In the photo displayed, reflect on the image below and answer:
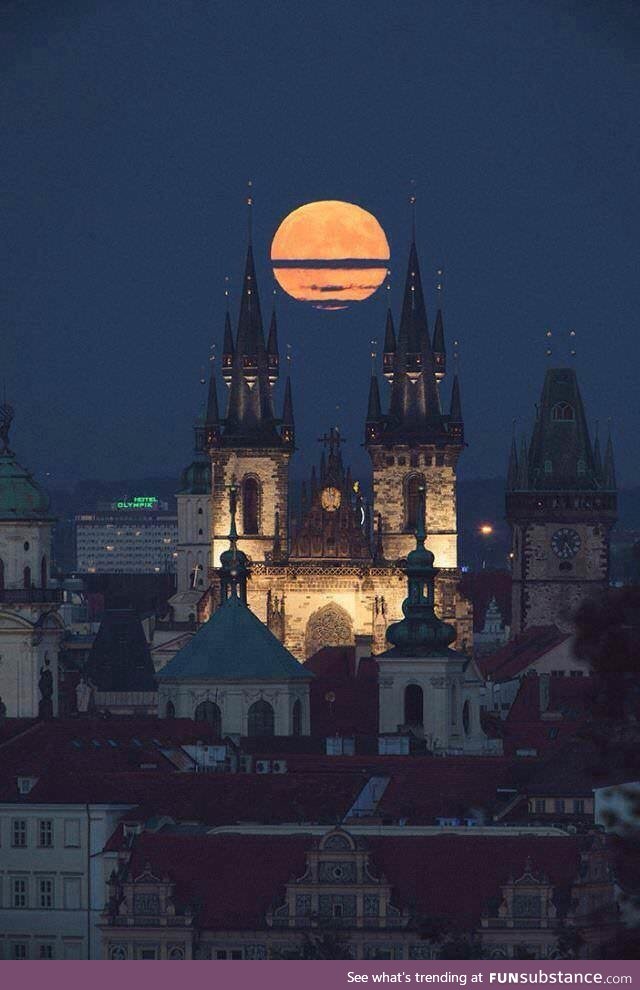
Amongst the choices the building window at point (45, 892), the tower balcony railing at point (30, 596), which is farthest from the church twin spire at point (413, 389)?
the building window at point (45, 892)

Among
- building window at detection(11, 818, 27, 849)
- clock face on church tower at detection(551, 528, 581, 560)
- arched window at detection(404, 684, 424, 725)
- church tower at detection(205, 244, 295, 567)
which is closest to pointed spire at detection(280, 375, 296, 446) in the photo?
church tower at detection(205, 244, 295, 567)

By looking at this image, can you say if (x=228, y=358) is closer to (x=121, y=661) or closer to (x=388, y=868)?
(x=121, y=661)

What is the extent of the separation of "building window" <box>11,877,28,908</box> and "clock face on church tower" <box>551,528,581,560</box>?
8605cm

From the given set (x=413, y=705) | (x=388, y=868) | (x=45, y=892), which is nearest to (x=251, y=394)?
(x=413, y=705)

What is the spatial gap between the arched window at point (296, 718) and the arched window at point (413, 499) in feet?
Answer: 110

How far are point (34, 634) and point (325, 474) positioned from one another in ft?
104

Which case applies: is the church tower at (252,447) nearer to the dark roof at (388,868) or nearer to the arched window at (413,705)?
the arched window at (413,705)

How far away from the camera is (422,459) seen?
597 feet

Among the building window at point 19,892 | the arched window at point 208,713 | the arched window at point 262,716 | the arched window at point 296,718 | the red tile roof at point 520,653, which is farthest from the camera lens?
the red tile roof at point 520,653

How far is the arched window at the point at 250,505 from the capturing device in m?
181

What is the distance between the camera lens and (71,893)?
4459 inches

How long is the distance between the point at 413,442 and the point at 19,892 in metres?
68.9

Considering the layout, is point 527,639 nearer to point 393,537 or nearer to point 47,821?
point 393,537

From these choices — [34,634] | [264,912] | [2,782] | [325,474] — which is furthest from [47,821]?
[325,474]
